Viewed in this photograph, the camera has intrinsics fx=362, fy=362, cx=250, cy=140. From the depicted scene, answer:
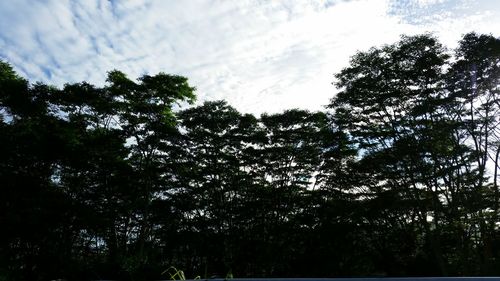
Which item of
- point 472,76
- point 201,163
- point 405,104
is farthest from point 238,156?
point 472,76

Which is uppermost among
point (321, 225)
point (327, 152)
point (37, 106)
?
point (37, 106)

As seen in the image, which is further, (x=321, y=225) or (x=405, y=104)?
(x=321, y=225)

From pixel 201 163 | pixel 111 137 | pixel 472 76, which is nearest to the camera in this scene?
pixel 472 76

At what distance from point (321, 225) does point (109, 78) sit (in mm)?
11876

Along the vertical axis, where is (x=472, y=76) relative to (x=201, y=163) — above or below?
above

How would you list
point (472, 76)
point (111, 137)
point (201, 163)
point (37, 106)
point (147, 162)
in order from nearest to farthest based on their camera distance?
point (472, 76)
point (37, 106)
point (111, 137)
point (147, 162)
point (201, 163)

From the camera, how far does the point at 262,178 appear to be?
18.8m

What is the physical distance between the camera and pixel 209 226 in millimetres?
18797

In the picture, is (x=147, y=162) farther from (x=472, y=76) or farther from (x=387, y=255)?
(x=472, y=76)

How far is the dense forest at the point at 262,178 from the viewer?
13219 mm

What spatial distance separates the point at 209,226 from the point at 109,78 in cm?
876

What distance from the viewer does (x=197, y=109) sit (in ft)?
58.2

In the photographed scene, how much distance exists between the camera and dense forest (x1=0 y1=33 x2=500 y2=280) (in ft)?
43.4

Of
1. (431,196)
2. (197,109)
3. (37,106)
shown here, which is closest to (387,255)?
(431,196)
